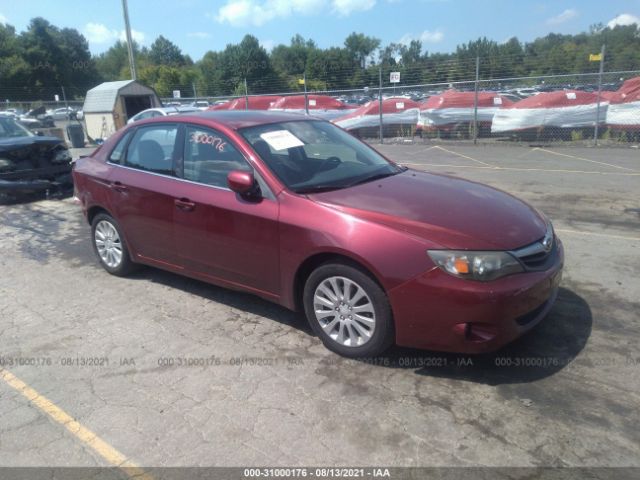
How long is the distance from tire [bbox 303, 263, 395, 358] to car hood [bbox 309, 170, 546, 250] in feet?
1.37

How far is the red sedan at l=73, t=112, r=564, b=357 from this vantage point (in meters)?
3.09

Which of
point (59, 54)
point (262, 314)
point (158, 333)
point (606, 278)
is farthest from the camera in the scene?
point (59, 54)

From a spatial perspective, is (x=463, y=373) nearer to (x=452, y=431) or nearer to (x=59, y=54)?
(x=452, y=431)

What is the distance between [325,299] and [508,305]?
1195 mm

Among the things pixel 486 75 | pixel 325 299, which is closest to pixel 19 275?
pixel 325 299

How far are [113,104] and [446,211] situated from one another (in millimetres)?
18205

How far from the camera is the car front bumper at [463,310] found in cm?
300

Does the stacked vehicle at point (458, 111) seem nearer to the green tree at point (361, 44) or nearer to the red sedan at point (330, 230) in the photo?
the red sedan at point (330, 230)

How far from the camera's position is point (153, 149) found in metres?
4.71

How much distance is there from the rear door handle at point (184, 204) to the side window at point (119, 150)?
1.14 meters

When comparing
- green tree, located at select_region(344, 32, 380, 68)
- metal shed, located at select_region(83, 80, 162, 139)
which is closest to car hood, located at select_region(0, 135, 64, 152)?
metal shed, located at select_region(83, 80, 162, 139)

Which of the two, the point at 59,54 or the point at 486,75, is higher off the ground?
the point at 59,54

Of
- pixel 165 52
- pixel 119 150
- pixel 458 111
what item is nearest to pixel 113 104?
pixel 458 111

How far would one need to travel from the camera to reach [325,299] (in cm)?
354
